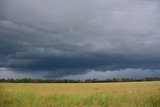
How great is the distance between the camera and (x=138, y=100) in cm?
2081

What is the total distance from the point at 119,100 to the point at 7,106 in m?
7.13

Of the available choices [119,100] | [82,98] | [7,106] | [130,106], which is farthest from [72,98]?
[7,106]

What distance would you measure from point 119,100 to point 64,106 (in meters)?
4.60

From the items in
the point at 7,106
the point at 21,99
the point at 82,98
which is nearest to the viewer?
the point at 7,106

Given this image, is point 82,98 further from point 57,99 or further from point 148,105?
point 148,105

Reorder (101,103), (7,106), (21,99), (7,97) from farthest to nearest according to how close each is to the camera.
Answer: (101,103) < (21,99) < (7,97) < (7,106)

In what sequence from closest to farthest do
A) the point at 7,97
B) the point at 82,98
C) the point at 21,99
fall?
1. the point at 7,97
2. the point at 21,99
3. the point at 82,98

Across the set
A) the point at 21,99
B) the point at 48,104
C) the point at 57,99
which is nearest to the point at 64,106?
the point at 48,104

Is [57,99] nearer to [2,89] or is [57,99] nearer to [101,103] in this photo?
[101,103]

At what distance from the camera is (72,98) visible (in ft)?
70.5

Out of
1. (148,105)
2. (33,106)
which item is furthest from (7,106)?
(148,105)

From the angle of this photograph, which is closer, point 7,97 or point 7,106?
point 7,106

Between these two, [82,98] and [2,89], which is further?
[82,98]

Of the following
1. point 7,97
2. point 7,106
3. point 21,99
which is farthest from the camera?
point 21,99
